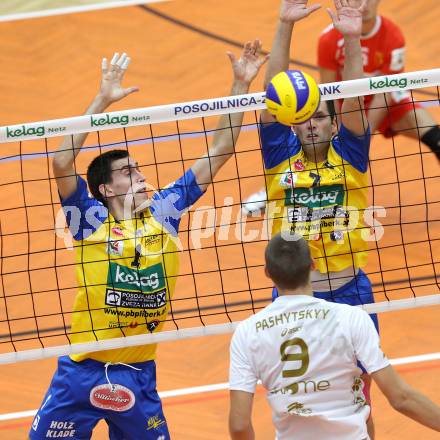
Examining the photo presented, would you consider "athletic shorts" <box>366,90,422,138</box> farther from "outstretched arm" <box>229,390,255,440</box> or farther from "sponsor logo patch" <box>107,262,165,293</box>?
"outstretched arm" <box>229,390,255,440</box>

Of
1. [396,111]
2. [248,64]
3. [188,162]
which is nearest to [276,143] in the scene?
[248,64]

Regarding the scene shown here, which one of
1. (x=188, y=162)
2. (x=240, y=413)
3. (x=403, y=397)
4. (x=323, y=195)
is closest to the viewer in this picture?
(x=403, y=397)

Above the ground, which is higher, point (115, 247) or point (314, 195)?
point (314, 195)

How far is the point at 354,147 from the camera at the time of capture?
21.2 ft

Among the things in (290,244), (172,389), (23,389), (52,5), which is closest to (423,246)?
(172,389)

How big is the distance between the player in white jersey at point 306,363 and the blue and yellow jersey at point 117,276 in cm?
125

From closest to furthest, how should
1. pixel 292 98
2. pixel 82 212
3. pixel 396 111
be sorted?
pixel 292 98 < pixel 82 212 < pixel 396 111

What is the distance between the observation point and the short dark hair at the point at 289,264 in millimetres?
4977

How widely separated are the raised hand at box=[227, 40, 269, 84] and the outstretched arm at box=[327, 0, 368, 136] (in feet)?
1.67

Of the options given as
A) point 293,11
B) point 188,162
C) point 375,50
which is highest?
point 375,50

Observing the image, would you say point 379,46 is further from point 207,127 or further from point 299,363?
point 299,363

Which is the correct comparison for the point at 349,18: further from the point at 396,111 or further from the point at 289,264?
the point at 396,111

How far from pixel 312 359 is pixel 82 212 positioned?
1.93 m

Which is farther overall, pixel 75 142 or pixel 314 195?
pixel 314 195
